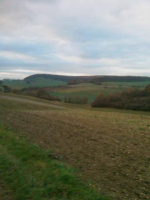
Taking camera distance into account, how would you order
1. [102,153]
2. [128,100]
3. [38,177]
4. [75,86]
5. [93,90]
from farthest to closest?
1. [75,86]
2. [93,90]
3. [128,100]
4. [102,153]
5. [38,177]

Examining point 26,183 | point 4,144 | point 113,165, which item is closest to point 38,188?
point 26,183

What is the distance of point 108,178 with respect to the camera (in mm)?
5402

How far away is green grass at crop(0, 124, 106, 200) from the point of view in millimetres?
4609

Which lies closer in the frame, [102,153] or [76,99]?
[102,153]

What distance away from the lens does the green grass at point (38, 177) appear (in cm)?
461

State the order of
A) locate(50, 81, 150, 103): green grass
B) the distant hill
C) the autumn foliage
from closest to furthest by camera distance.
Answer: the autumn foliage → locate(50, 81, 150, 103): green grass → the distant hill

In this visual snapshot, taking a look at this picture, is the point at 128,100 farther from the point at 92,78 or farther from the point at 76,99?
the point at 92,78

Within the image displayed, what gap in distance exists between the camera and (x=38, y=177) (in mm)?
5258

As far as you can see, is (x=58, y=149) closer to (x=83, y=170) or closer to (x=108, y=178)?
(x=83, y=170)

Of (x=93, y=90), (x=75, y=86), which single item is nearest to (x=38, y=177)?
(x=93, y=90)

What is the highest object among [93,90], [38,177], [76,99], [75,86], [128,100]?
[75,86]

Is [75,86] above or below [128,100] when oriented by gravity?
above

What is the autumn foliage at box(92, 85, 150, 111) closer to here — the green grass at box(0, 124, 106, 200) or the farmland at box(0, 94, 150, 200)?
the farmland at box(0, 94, 150, 200)

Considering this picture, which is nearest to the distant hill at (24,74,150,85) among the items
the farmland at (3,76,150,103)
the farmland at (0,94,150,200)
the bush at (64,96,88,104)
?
the farmland at (3,76,150,103)
